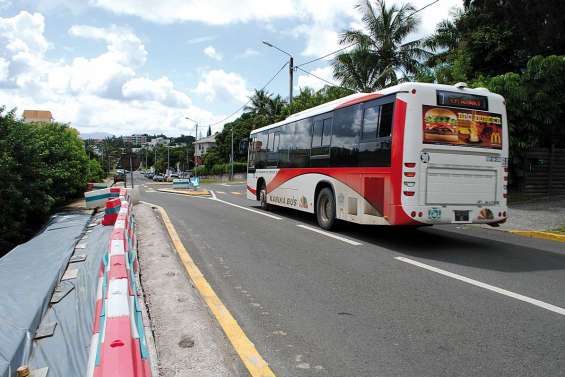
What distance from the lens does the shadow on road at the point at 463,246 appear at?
7.55 meters

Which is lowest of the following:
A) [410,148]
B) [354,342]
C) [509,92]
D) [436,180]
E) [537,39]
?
[354,342]

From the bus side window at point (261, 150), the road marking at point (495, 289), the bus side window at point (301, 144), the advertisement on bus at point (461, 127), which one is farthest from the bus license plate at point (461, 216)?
the bus side window at point (261, 150)

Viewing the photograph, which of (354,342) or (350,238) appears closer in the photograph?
(354,342)

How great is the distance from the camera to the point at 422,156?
823 cm

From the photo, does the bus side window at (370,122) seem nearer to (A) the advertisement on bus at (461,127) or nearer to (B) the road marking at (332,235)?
(A) the advertisement on bus at (461,127)

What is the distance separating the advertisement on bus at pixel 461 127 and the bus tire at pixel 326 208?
307 cm

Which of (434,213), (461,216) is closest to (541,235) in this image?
(461,216)

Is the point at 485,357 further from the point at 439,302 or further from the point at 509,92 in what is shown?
the point at 509,92

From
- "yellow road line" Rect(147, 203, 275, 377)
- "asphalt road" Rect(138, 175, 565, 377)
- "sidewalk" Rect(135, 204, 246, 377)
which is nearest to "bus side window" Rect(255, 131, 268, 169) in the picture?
"asphalt road" Rect(138, 175, 565, 377)

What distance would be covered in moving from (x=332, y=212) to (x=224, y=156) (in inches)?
2834

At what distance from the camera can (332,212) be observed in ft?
35.1

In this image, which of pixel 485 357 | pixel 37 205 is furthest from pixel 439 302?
pixel 37 205

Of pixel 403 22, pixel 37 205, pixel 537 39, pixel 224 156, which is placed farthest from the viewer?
pixel 224 156

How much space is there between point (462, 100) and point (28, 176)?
13910 millimetres
